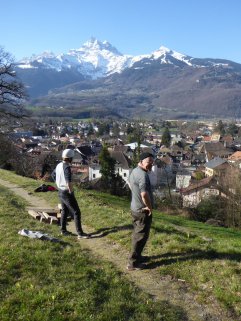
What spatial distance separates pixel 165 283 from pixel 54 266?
2.14 meters

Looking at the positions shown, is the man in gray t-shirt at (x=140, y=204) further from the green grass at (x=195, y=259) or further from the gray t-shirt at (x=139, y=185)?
the green grass at (x=195, y=259)

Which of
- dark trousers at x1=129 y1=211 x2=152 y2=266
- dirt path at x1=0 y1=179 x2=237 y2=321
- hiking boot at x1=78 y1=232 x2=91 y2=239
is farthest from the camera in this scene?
hiking boot at x1=78 y1=232 x2=91 y2=239

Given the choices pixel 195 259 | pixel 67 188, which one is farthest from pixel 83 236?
pixel 195 259

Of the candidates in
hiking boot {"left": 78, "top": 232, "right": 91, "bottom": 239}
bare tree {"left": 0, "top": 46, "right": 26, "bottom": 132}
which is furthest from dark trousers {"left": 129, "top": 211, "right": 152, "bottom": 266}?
bare tree {"left": 0, "top": 46, "right": 26, "bottom": 132}

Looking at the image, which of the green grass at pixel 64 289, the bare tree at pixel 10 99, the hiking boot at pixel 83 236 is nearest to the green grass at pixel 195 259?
the hiking boot at pixel 83 236

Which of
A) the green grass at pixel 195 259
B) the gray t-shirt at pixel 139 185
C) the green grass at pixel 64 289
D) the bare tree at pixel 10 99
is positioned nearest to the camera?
the green grass at pixel 64 289

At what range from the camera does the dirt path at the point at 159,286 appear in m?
6.34

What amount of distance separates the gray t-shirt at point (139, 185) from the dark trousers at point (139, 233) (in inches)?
6.8

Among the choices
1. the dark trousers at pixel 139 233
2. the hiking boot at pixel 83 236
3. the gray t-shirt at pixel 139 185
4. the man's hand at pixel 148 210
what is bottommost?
the hiking boot at pixel 83 236

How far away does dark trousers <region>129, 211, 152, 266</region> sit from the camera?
7.90 m

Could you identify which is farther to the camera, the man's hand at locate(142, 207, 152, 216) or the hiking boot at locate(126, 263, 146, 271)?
the hiking boot at locate(126, 263, 146, 271)

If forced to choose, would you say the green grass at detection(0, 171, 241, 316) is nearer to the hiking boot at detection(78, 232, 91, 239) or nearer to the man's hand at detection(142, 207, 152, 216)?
the hiking boot at detection(78, 232, 91, 239)

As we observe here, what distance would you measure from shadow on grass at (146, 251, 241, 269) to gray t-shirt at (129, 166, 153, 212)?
4.08 feet

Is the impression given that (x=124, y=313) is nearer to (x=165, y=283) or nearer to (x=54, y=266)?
(x=165, y=283)
